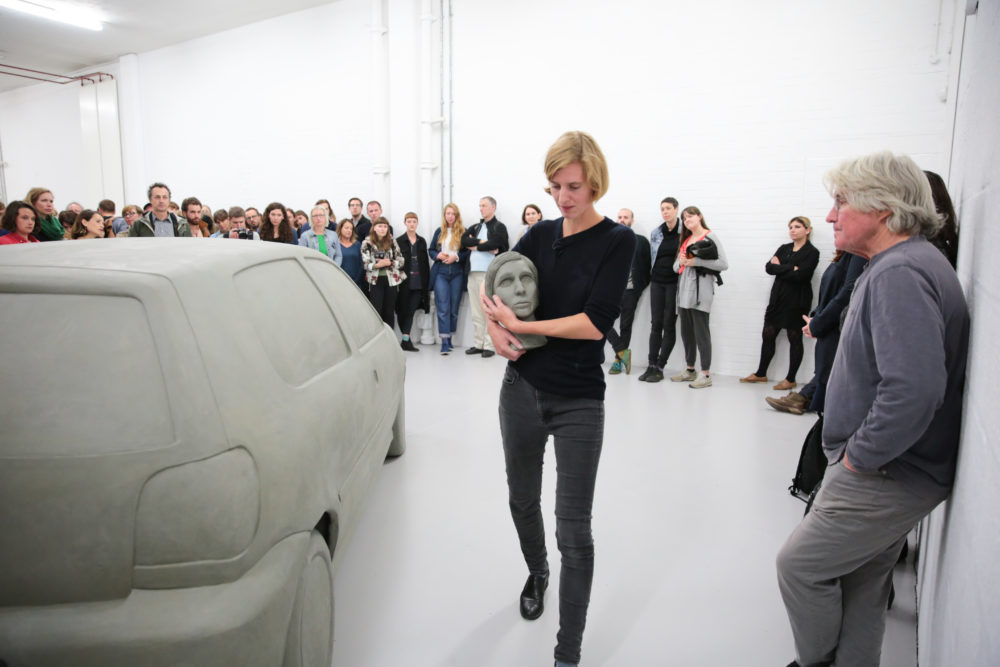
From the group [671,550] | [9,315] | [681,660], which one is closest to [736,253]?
[671,550]

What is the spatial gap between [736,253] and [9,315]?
622cm

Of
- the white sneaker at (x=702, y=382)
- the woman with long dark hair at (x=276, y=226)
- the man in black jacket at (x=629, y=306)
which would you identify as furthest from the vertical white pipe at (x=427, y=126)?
the white sneaker at (x=702, y=382)

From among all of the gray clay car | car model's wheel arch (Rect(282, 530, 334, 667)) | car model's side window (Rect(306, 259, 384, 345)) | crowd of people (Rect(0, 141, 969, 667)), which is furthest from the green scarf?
crowd of people (Rect(0, 141, 969, 667))

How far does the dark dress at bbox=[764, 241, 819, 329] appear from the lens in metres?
5.81

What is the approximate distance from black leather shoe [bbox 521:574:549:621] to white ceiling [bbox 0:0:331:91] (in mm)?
8911

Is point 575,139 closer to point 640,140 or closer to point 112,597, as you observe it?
point 112,597

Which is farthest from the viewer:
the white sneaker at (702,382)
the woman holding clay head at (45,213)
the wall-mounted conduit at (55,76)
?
the wall-mounted conduit at (55,76)

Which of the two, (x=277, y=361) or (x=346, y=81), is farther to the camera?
(x=346, y=81)

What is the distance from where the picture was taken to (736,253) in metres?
6.46

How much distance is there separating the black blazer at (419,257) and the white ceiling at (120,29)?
3.85 m

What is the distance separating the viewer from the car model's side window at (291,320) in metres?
1.88

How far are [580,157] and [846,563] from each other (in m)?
1.36

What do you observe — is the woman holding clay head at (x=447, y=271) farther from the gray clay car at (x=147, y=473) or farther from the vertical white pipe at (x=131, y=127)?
the vertical white pipe at (x=131, y=127)

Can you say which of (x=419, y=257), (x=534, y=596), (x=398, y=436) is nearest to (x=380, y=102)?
(x=419, y=257)
